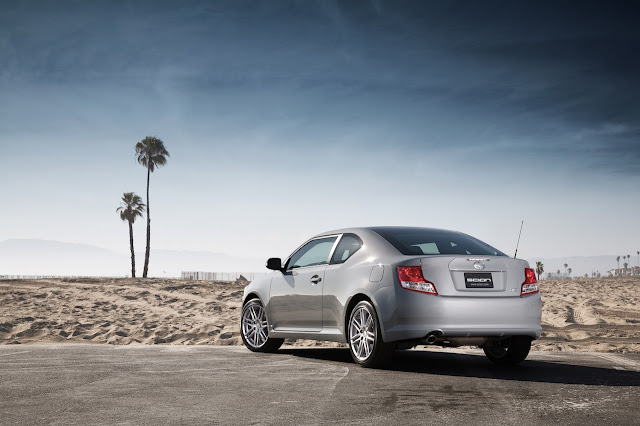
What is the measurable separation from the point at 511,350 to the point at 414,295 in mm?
1962

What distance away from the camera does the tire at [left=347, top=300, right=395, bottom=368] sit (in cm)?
817

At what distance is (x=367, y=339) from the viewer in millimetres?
8422

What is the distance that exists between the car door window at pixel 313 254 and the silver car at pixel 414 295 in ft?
0.10

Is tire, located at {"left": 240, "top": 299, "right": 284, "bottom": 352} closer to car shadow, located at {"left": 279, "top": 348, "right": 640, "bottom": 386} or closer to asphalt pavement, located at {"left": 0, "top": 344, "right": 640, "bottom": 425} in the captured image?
car shadow, located at {"left": 279, "top": 348, "right": 640, "bottom": 386}

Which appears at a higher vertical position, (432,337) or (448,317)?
(448,317)

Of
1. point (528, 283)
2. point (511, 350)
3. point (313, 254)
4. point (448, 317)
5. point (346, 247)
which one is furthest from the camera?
point (313, 254)

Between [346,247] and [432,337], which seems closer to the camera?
[432,337]

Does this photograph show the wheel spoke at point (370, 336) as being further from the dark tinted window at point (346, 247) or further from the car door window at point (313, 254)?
the car door window at point (313, 254)

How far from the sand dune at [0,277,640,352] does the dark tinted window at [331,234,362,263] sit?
5.67 metres

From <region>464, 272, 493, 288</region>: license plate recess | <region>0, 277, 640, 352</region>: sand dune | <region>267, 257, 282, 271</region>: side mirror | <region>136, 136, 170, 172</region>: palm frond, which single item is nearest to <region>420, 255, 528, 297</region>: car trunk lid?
<region>464, 272, 493, 288</region>: license plate recess

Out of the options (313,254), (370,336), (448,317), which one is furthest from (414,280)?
(313,254)

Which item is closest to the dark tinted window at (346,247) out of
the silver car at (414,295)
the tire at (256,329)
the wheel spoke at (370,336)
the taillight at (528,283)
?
the silver car at (414,295)

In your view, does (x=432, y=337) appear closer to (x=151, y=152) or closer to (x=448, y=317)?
(x=448, y=317)

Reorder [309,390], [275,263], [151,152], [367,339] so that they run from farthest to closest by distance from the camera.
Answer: [151,152] → [275,263] → [367,339] → [309,390]
